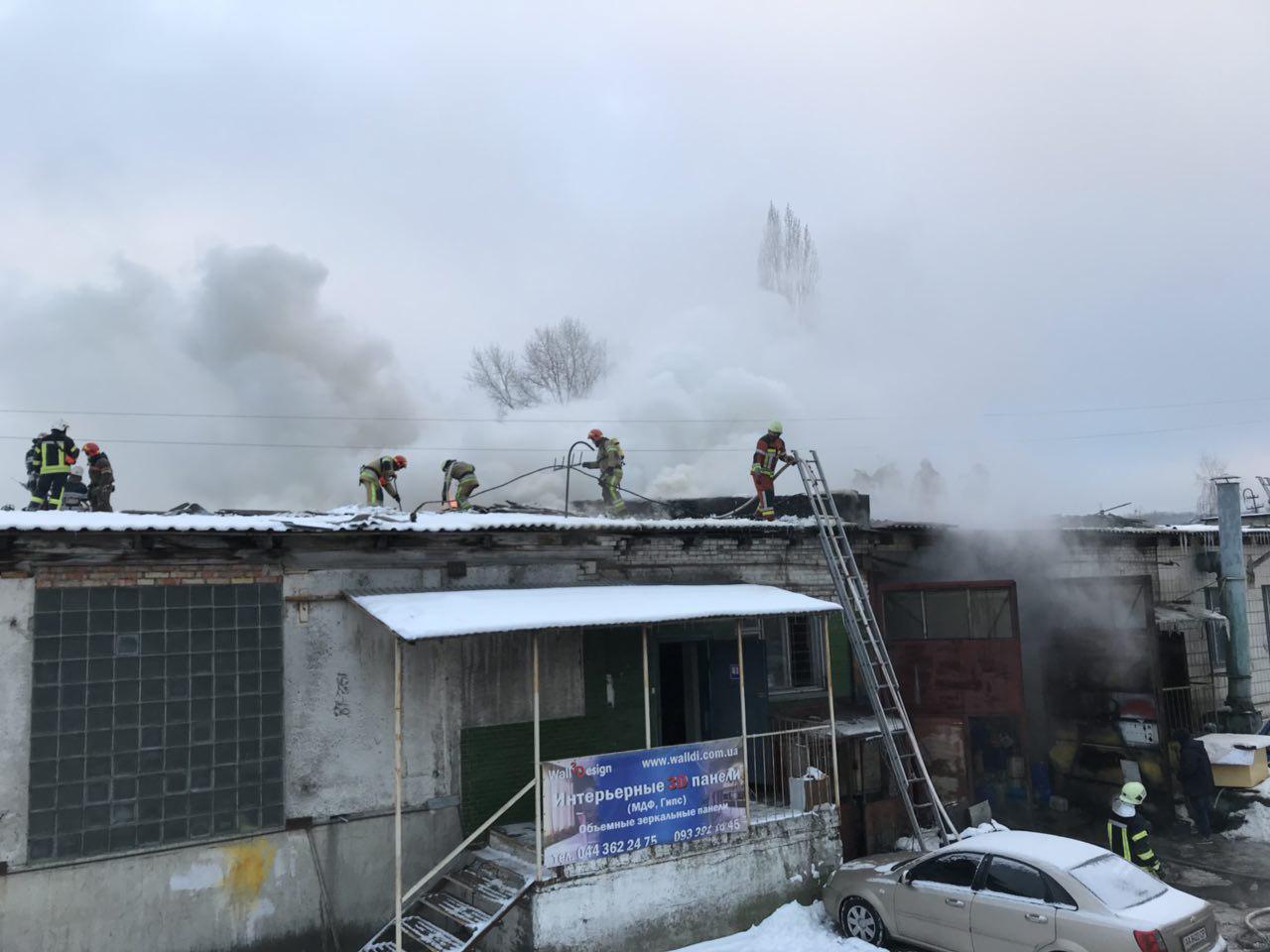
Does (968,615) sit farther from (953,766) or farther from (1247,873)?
(1247,873)

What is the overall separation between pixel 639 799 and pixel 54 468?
879 centimetres

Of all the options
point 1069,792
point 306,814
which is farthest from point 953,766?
point 306,814

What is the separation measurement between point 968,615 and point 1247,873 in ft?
14.2

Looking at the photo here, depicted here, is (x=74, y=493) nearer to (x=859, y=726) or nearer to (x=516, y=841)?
(x=516, y=841)

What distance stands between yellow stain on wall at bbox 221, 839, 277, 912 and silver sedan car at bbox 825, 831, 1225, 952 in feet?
19.0

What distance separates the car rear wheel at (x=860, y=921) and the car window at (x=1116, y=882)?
6.93 feet

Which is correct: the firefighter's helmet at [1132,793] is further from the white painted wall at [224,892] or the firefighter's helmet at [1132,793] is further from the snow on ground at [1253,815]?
the white painted wall at [224,892]

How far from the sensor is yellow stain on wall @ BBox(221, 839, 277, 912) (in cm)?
826

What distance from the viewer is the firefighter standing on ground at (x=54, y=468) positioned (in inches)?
459

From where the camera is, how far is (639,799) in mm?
9016

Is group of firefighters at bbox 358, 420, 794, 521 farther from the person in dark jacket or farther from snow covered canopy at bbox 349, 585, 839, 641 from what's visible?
the person in dark jacket

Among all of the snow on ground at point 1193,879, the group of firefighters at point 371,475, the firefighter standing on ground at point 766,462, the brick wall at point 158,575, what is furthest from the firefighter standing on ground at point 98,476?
the snow on ground at point 1193,879

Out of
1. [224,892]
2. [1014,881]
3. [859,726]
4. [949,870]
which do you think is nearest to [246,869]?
[224,892]

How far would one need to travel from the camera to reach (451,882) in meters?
8.93
